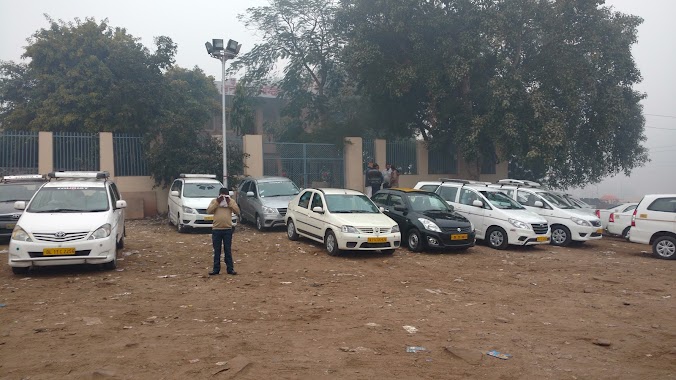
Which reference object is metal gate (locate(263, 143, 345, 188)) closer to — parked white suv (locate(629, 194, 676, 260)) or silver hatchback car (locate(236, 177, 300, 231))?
silver hatchback car (locate(236, 177, 300, 231))

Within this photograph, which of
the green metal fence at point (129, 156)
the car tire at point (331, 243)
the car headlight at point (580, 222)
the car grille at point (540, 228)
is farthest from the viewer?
the green metal fence at point (129, 156)

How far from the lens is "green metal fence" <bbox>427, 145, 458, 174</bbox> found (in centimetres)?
2620

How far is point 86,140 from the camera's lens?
63.7 ft

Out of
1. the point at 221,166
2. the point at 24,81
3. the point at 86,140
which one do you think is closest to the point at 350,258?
the point at 221,166

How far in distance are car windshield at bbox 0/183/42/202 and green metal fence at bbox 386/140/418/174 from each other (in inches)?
604

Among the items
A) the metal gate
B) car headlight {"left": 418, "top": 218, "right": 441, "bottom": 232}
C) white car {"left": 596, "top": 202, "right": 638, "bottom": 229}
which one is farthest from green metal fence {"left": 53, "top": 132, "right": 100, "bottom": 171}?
white car {"left": 596, "top": 202, "right": 638, "bottom": 229}

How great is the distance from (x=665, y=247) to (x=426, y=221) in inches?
238

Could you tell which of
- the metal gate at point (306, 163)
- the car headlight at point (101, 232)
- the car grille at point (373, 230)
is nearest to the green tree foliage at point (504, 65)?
the metal gate at point (306, 163)

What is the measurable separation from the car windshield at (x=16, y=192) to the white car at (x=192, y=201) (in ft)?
12.8

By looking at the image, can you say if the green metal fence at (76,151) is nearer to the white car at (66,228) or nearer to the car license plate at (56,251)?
the white car at (66,228)

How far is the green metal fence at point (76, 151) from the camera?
1898cm

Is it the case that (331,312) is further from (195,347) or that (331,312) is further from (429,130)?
(429,130)

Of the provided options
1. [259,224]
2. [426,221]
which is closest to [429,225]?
[426,221]

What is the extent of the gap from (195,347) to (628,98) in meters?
25.7
